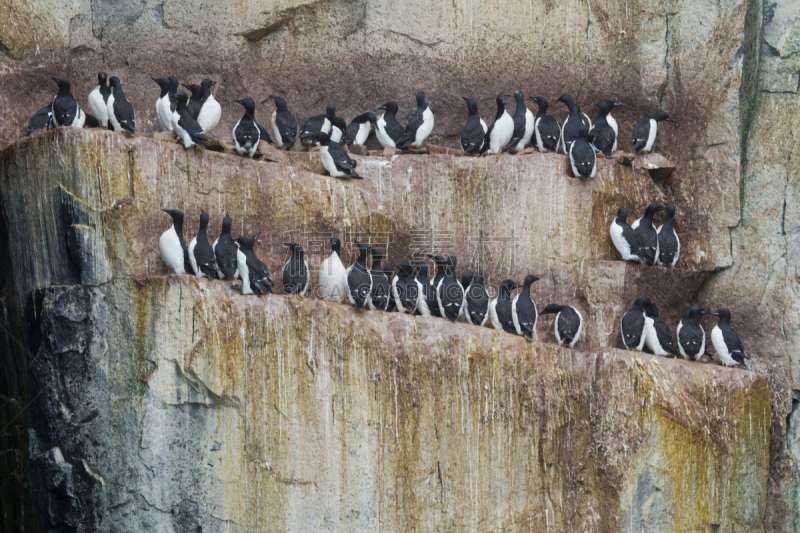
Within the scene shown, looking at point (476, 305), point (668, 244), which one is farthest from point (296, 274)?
point (668, 244)

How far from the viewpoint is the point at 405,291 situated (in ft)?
35.2

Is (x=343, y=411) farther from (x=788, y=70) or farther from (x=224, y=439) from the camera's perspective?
(x=788, y=70)

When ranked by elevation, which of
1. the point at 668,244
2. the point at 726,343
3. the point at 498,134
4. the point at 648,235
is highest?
the point at 498,134

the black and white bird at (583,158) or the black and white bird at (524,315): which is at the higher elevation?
the black and white bird at (583,158)

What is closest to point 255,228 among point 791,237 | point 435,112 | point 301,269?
point 301,269

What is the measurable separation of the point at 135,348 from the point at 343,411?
214 cm

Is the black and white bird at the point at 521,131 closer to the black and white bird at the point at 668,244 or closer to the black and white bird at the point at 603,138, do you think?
the black and white bird at the point at 603,138

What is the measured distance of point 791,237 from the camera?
1212 centimetres

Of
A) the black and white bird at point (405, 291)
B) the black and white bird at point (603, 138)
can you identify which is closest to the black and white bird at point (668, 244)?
the black and white bird at point (603, 138)

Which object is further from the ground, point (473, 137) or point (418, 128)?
point (418, 128)

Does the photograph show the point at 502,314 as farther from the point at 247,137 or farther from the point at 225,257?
the point at 247,137

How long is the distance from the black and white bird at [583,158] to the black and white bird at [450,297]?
1.98 meters

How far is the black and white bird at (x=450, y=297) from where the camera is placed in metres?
Result: 10.6

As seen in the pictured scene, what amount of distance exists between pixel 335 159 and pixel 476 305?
7.63 feet
